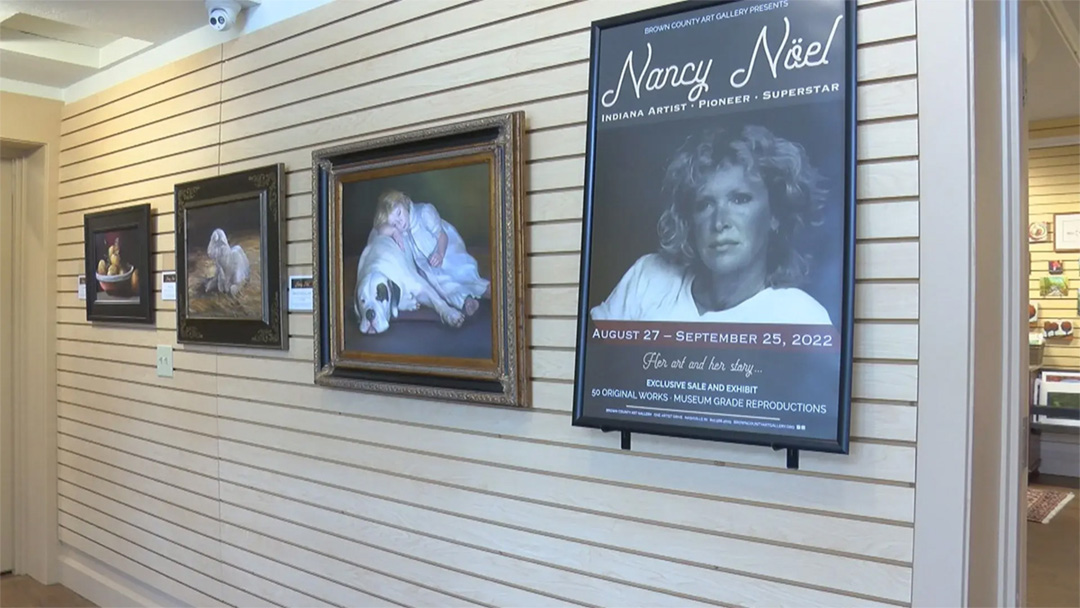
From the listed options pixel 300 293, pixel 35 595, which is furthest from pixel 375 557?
pixel 35 595

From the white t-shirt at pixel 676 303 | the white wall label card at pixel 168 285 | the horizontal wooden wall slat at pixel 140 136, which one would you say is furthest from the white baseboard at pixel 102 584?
the white t-shirt at pixel 676 303

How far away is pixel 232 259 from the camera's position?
10.4ft

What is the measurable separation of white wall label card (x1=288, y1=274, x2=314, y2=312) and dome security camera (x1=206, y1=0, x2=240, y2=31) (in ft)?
3.59

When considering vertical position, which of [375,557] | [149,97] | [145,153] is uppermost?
[149,97]

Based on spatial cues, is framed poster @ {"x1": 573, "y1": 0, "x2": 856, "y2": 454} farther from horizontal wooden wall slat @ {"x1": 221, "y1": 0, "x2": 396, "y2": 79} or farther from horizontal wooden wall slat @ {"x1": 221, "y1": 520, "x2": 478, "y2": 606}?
horizontal wooden wall slat @ {"x1": 221, "y1": 0, "x2": 396, "y2": 79}

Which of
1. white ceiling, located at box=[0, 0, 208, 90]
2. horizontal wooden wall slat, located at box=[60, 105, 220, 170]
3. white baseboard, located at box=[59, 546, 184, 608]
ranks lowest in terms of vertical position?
white baseboard, located at box=[59, 546, 184, 608]

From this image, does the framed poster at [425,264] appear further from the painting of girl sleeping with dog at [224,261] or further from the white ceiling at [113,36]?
the white ceiling at [113,36]

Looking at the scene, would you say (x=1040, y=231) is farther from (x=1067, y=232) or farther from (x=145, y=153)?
(x=145, y=153)

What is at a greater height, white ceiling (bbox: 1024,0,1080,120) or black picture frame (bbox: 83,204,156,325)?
white ceiling (bbox: 1024,0,1080,120)

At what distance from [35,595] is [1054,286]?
819 cm

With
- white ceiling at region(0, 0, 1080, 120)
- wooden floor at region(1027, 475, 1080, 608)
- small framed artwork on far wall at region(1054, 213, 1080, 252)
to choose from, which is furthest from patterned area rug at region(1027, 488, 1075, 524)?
white ceiling at region(0, 0, 1080, 120)

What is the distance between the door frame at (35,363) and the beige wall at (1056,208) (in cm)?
764

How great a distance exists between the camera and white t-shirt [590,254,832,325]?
64.9 inches

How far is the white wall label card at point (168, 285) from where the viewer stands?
3.56 m
